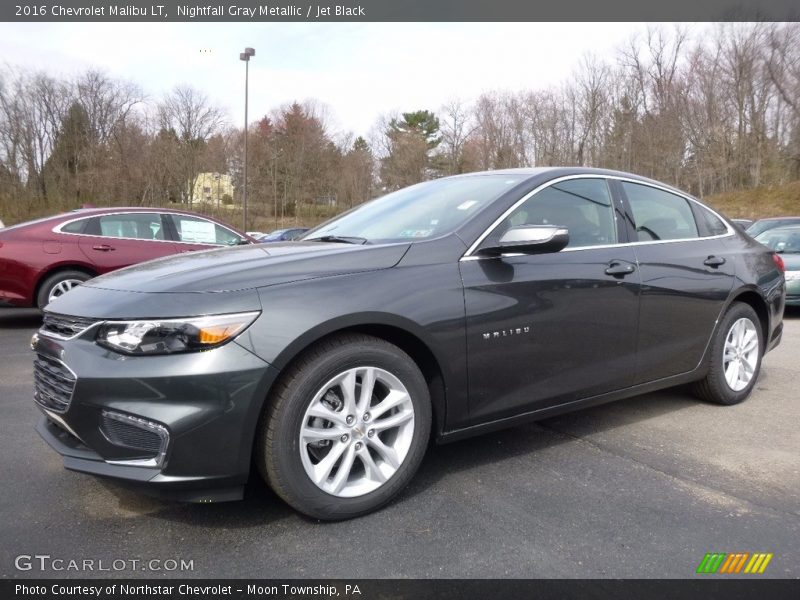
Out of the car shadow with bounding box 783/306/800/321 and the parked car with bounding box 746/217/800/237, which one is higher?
the parked car with bounding box 746/217/800/237

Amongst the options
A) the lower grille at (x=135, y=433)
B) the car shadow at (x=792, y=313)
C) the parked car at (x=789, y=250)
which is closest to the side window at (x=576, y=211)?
the lower grille at (x=135, y=433)

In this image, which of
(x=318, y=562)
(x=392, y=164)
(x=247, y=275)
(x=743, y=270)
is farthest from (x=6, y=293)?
(x=392, y=164)

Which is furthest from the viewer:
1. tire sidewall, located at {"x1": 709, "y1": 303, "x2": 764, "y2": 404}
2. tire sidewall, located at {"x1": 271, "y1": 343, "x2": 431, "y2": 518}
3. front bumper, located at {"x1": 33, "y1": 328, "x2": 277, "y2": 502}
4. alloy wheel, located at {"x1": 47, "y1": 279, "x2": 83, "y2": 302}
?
alloy wheel, located at {"x1": 47, "y1": 279, "x2": 83, "y2": 302}

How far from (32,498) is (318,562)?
4.78ft

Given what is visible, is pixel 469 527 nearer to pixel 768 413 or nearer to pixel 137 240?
pixel 768 413

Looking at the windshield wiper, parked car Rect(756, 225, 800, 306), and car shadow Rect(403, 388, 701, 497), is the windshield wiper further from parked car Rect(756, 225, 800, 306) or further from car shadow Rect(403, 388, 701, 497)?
parked car Rect(756, 225, 800, 306)

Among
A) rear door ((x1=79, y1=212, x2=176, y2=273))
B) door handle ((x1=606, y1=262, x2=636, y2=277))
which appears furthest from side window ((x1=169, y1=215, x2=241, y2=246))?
door handle ((x1=606, y1=262, x2=636, y2=277))

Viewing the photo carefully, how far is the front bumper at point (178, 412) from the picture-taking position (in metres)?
2.24

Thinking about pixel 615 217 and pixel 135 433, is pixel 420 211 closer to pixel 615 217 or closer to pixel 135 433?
pixel 615 217

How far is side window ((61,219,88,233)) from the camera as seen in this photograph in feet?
25.3

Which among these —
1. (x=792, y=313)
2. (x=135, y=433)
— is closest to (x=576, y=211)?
(x=135, y=433)

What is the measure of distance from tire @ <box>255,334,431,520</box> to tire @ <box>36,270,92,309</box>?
6245 mm
